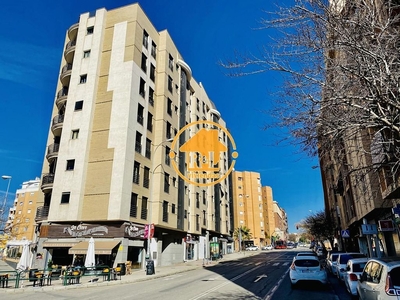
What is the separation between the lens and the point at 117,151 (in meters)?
25.7

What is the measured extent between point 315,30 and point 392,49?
192 cm

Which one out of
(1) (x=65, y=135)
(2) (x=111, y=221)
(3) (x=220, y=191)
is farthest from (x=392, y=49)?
(3) (x=220, y=191)

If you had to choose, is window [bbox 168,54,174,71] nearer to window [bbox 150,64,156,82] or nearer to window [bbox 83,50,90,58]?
window [bbox 150,64,156,82]

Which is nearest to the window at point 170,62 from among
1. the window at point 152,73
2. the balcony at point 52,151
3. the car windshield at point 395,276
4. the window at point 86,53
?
the window at point 152,73

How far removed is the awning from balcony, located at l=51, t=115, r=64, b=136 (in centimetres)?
1188

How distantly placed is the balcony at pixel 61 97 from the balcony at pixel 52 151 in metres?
4.39

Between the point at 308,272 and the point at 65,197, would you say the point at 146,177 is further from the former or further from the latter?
the point at 308,272

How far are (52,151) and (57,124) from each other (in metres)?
2.60

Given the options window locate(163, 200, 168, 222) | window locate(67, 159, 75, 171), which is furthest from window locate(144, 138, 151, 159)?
window locate(67, 159, 75, 171)

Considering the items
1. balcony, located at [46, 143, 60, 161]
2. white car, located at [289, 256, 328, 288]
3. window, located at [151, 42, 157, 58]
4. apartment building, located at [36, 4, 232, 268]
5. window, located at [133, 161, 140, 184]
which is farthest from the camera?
window, located at [151, 42, 157, 58]

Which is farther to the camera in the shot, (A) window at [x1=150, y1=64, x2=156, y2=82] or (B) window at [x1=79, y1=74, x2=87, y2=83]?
(A) window at [x1=150, y1=64, x2=156, y2=82]

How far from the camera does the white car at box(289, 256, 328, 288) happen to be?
41.8 ft

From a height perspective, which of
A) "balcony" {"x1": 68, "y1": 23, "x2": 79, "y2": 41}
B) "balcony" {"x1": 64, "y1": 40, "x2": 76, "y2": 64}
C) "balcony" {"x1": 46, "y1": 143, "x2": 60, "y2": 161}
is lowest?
"balcony" {"x1": 46, "y1": 143, "x2": 60, "y2": 161}

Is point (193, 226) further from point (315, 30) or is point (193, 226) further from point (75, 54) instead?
point (315, 30)
